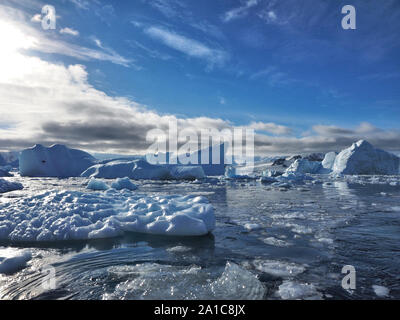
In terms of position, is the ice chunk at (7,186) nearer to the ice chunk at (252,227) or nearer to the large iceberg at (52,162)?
the ice chunk at (252,227)

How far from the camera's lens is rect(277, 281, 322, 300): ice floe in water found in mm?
3588

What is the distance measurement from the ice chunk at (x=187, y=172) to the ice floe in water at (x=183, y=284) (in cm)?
4265

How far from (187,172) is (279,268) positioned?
43.1m

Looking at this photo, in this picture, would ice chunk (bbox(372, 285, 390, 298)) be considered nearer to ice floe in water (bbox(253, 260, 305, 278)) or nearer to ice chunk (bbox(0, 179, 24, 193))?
Answer: ice floe in water (bbox(253, 260, 305, 278))

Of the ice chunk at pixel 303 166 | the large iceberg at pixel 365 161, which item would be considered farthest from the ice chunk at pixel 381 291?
the large iceberg at pixel 365 161

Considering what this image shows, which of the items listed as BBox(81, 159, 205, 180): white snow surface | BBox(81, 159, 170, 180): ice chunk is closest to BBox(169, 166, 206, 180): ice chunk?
BBox(81, 159, 205, 180): white snow surface

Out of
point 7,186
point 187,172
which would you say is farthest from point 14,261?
point 187,172

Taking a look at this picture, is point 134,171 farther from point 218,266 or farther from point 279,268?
point 279,268

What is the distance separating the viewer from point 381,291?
3.74 meters

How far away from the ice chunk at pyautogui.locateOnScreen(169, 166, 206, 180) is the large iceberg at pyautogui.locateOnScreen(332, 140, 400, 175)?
29351 mm

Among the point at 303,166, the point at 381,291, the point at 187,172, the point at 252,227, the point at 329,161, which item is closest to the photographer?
the point at 381,291

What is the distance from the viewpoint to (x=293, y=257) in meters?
5.21

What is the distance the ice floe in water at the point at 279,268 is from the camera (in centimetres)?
439
